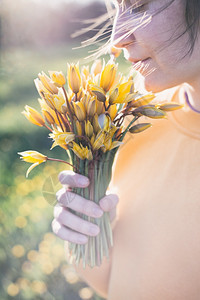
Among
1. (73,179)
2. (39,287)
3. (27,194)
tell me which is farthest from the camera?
(27,194)

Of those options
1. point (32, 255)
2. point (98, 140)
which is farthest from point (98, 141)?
point (32, 255)

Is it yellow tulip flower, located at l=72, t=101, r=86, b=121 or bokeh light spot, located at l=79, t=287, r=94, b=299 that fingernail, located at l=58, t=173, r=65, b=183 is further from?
bokeh light spot, located at l=79, t=287, r=94, b=299

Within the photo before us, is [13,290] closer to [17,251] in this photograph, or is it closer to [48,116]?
[17,251]

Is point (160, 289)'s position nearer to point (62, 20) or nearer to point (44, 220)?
point (44, 220)

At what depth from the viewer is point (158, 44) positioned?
2.32 ft

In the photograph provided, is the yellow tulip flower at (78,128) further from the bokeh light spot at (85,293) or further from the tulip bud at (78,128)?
the bokeh light spot at (85,293)

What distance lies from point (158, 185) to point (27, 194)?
50.7 inches

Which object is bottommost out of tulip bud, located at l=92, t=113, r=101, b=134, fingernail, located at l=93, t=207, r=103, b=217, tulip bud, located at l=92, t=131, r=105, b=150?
fingernail, located at l=93, t=207, r=103, b=217

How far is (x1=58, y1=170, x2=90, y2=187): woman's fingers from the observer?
2.44 ft

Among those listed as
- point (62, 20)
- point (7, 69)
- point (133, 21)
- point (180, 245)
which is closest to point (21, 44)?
point (7, 69)

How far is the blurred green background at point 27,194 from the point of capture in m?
1.68

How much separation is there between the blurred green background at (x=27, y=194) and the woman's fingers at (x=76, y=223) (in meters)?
0.74

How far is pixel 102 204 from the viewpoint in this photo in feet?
2.57

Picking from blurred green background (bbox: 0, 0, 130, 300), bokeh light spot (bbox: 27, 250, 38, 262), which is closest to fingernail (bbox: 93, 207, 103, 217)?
blurred green background (bbox: 0, 0, 130, 300)
